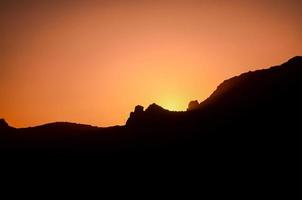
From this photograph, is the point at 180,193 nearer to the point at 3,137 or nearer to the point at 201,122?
the point at 201,122

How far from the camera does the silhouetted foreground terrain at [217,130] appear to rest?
2712 inches

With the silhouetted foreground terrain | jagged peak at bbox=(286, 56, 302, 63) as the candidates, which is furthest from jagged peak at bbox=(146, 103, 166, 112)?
jagged peak at bbox=(286, 56, 302, 63)

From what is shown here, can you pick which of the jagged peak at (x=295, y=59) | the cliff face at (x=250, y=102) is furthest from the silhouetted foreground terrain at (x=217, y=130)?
the jagged peak at (x=295, y=59)

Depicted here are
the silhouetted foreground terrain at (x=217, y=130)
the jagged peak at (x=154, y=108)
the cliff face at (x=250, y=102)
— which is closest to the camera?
the silhouetted foreground terrain at (x=217, y=130)

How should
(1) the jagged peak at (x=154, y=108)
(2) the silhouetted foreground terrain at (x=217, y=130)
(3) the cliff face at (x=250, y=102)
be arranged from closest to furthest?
(2) the silhouetted foreground terrain at (x=217, y=130) → (3) the cliff face at (x=250, y=102) → (1) the jagged peak at (x=154, y=108)

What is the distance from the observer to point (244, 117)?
2945 inches

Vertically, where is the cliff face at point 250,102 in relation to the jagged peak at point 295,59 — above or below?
below

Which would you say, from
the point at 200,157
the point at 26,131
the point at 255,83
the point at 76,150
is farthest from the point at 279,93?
the point at 26,131

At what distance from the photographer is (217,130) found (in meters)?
74.1

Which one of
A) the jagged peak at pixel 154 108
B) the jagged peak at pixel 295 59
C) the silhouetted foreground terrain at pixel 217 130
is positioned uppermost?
the jagged peak at pixel 295 59

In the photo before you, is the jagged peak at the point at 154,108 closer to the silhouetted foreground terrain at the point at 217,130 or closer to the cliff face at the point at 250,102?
the cliff face at the point at 250,102

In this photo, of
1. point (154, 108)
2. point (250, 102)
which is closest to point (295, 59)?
point (250, 102)

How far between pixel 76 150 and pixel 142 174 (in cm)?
2123

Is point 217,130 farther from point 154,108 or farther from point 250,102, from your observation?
point 154,108
